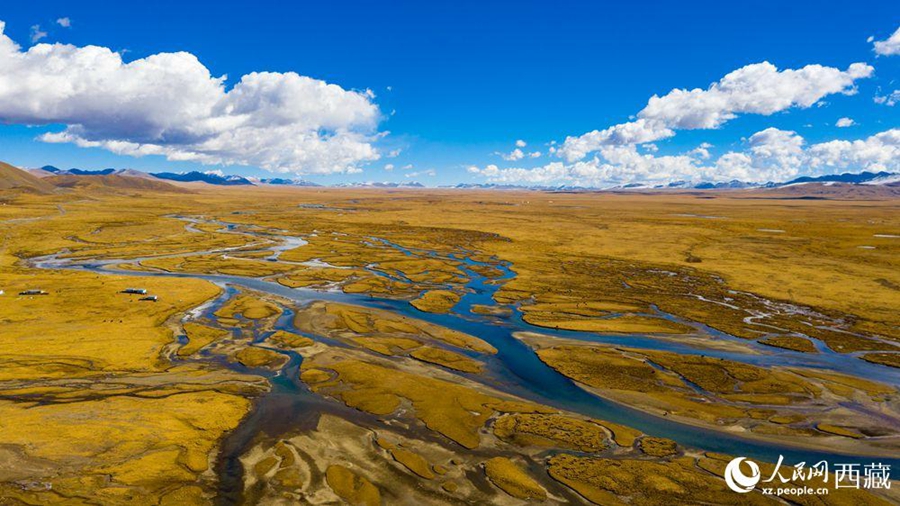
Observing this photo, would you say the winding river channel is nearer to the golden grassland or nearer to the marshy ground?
the marshy ground

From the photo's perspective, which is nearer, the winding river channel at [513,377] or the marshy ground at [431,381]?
the marshy ground at [431,381]

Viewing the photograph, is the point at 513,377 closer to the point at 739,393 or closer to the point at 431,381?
the point at 431,381

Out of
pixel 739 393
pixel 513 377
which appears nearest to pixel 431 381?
pixel 513 377

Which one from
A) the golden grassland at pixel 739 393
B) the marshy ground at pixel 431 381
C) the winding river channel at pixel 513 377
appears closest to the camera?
the marshy ground at pixel 431 381

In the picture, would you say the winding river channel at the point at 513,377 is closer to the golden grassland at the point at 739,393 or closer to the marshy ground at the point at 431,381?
the marshy ground at the point at 431,381

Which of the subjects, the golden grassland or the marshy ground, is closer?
the marshy ground

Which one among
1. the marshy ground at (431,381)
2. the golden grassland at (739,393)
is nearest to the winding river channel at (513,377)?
the marshy ground at (431,381)

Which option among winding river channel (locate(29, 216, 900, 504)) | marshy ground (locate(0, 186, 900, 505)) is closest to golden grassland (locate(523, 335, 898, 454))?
marshy ground (locate(0, 186, 900, 505))
